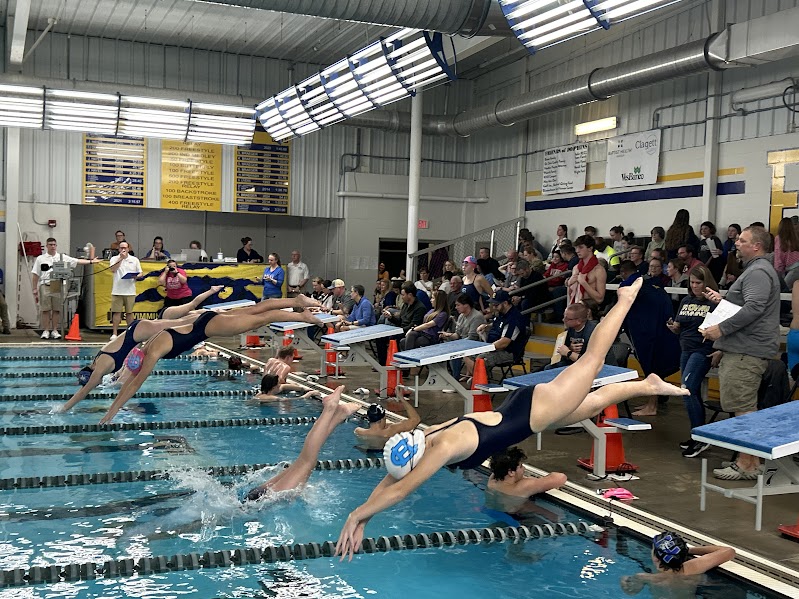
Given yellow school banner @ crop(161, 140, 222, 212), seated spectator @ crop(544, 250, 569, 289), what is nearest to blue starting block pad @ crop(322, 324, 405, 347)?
seated spectator @ crop(544, 250, 569, 289)

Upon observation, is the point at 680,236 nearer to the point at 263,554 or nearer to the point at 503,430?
the point at 503,430

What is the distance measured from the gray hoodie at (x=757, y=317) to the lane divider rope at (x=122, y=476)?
110 inches

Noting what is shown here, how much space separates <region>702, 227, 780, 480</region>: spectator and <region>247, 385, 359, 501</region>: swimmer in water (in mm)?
2653

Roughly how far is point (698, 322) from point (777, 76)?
669cm

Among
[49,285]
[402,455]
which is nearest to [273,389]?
[402,455]

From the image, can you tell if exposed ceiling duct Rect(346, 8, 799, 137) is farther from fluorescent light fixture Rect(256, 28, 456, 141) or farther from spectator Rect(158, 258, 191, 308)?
spectator Rect(158, 258, 191, 308)

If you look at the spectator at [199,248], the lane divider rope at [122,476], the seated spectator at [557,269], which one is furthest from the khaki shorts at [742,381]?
the spectator at [199,248]

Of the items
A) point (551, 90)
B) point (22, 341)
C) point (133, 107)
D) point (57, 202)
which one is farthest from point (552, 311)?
point (57, 202)

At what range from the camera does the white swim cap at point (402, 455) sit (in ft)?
11.6

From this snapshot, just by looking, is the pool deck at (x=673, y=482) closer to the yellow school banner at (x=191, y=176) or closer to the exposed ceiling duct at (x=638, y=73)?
the exposed ceiling duct at (x=638, y=73)

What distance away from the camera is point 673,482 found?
5812mm

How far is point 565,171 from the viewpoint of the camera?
53.8ft

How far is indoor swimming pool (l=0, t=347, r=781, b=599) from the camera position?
13.5 feet

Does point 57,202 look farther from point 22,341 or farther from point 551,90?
point 551,90
